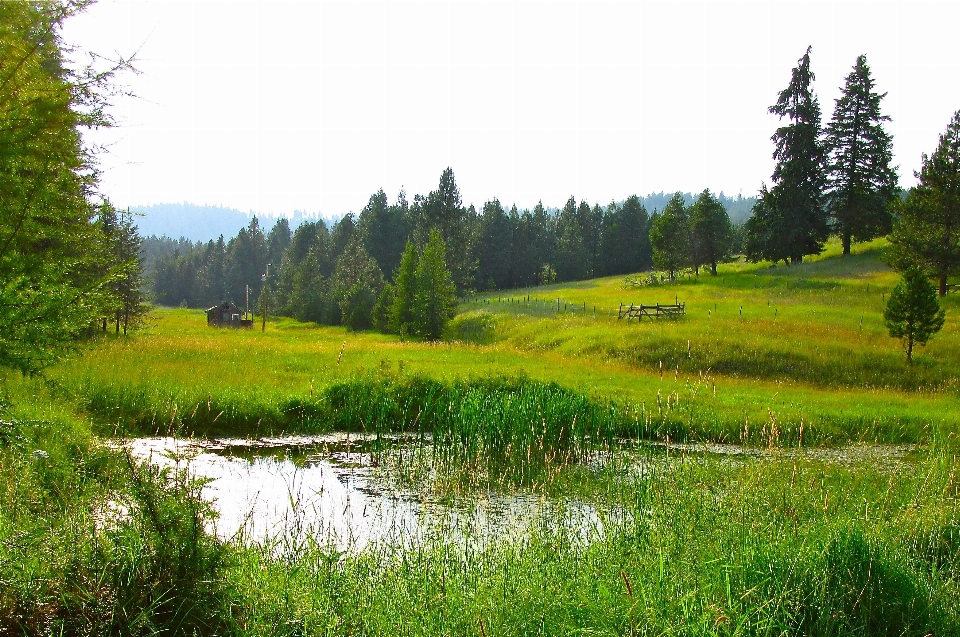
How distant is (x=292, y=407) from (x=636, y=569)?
1233 cm

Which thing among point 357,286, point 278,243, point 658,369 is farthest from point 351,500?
point 278,243

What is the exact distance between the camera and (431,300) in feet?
149

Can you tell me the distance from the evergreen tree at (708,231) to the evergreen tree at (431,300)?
2963 centimetres

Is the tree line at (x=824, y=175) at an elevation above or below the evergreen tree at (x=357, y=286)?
above

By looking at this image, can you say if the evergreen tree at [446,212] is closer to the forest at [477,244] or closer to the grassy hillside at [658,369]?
the forest at [477,244]

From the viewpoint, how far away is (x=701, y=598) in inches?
194

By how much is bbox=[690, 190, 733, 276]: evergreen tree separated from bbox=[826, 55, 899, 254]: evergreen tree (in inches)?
398

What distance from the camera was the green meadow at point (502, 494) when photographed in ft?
16.0

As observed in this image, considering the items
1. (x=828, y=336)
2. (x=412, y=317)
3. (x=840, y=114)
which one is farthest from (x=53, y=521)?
(x=840, y=114)

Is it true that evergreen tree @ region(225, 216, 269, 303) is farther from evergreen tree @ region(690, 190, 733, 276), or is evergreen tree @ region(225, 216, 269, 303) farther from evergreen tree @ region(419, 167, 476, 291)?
evergreen tree @ region(690, 190, 733, 276)

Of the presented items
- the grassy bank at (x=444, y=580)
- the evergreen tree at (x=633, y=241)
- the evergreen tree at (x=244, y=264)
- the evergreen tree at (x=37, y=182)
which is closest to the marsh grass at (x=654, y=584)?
the grassy bank at (x=444, y=580)

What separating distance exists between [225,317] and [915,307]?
60.9m

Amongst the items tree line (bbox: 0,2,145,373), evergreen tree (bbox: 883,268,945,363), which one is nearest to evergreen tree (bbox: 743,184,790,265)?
evergreen tree (bbox: 883,268,945,363)

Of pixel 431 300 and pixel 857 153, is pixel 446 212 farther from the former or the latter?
pixel 857 153
